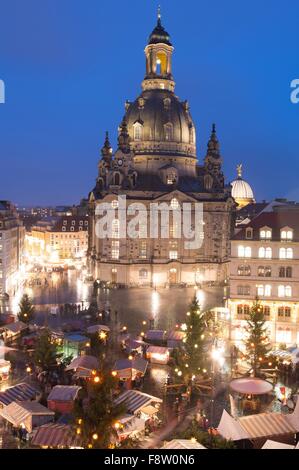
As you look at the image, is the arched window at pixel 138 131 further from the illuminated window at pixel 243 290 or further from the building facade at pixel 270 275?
the illuminated window at pixel 243 290

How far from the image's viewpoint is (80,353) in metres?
41.2

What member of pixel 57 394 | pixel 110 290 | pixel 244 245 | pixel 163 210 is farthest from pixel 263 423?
pixel 163 210

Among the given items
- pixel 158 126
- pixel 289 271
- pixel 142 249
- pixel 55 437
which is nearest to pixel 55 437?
pixel 55 437

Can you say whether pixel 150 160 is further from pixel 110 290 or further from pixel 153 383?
pixel 153 383

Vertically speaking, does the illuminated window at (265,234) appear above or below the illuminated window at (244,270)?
above

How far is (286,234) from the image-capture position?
4572 cm

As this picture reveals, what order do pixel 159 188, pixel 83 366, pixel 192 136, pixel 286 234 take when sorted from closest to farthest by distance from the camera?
pixel 83 366
pixel 286 234
pixel 159 188
pixel 192 136

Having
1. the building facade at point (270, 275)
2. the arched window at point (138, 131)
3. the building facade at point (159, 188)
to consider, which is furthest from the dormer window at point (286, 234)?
the arched window at point (138, 131)

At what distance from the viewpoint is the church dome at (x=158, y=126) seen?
91562mm

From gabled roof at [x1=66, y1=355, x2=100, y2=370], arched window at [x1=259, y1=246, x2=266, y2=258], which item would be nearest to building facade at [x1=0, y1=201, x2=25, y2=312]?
gabled roof at [x1=66, y1=355, x2=100, y2=370]

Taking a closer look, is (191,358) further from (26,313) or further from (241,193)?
(241,193)

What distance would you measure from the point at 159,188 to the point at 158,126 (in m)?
12.6

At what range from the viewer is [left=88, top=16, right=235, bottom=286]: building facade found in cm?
8262

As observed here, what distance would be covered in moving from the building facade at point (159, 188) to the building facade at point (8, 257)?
13110 mm
